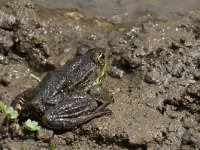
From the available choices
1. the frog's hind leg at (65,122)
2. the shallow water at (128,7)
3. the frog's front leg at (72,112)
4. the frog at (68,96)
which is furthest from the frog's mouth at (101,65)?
the shallow water at (128,7)

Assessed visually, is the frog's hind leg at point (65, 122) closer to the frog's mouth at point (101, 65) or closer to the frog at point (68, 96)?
the frog at point (68, 96)

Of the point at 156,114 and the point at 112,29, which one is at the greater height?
the point at 112,29

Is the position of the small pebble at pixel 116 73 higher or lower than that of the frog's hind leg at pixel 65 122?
higher

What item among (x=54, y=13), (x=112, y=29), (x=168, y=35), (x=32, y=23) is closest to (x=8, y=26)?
(x=32, y=23)

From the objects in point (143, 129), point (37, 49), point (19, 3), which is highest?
point (19, 3)

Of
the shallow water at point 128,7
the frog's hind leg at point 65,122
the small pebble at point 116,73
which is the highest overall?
the shallow water at point 128,7

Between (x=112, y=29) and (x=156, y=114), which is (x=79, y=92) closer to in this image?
(x=156, y=114)

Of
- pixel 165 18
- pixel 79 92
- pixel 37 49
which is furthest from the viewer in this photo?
pixel 165 18

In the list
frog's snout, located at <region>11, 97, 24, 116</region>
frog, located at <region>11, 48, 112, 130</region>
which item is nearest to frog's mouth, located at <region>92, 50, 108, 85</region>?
frog, located at <region>11, 48, 112, 130</region>
